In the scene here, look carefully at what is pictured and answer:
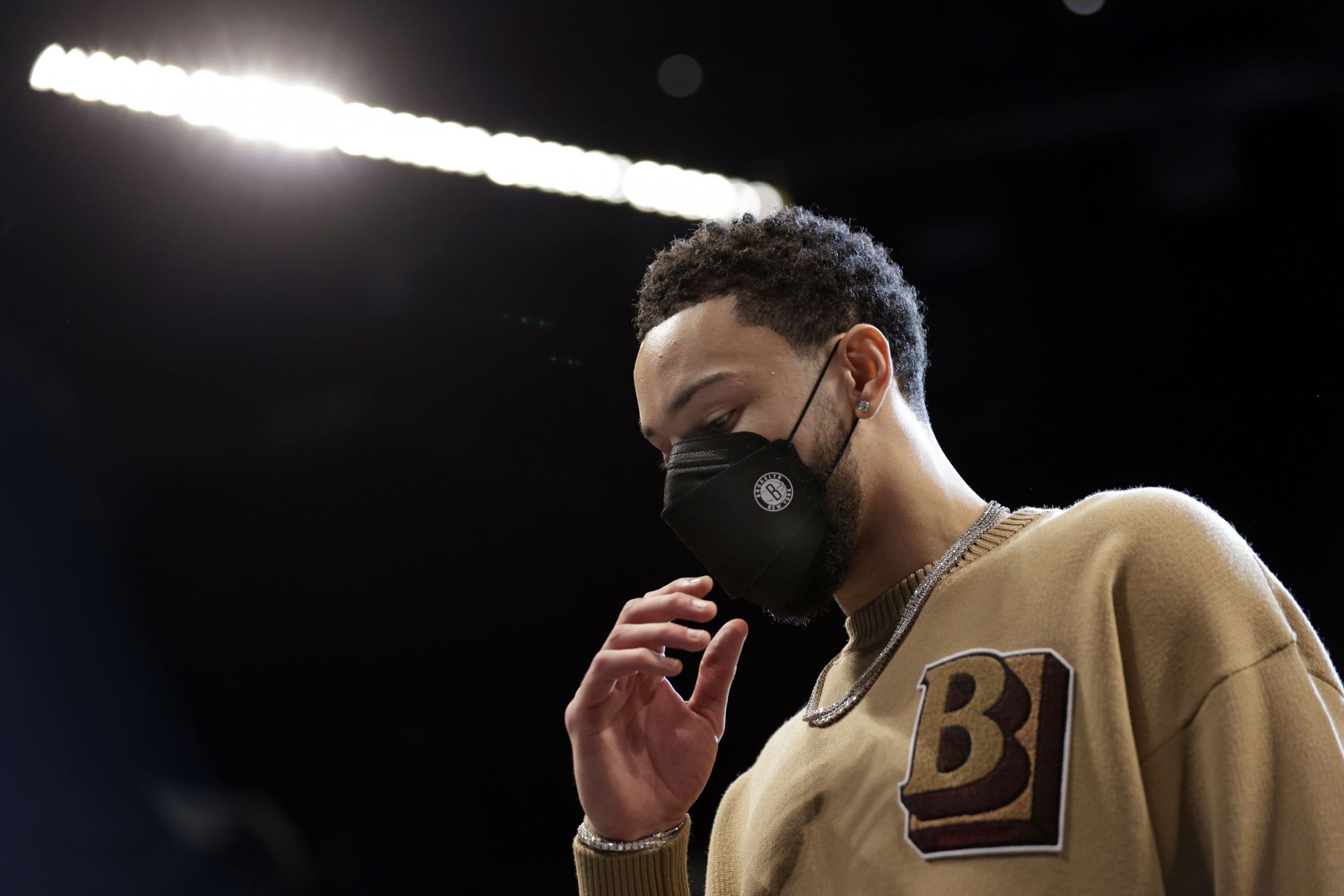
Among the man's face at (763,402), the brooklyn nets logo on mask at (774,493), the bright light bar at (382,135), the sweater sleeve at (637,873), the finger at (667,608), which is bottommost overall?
the sweater sleeve at (637,873)

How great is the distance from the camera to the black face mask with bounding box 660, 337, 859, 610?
A: 1.11 metres

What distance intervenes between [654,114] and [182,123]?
108cm

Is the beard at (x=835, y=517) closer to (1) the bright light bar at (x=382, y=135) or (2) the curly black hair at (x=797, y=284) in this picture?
(2) the curly black hair at (x=797, y=284)

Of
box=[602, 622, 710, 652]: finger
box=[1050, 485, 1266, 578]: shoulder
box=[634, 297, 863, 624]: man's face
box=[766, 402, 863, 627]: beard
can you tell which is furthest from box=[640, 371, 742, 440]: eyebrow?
box=[1050, 485, 1266, 578]: shoulder

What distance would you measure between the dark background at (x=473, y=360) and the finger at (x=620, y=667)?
1.69m

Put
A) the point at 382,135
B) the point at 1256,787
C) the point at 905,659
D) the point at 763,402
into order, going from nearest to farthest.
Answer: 1. the point at 1256,787
2. the point at 905,659
3. the point at 763,402
4. the point at 382,135

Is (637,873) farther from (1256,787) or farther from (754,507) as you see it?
(1256,787)

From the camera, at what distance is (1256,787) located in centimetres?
75

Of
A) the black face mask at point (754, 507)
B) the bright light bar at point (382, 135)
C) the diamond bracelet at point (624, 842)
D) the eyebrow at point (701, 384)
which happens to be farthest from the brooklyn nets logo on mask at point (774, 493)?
the bright light bar at point (382, 135)

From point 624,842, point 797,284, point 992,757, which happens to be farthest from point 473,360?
point 992,757

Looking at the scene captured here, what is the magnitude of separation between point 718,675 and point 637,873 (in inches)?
9.1

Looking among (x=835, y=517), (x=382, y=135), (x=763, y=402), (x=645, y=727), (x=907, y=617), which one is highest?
(x=382, y=135)

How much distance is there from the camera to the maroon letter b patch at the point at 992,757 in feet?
2.74

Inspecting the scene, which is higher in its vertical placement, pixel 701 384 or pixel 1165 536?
pixel 701 384
